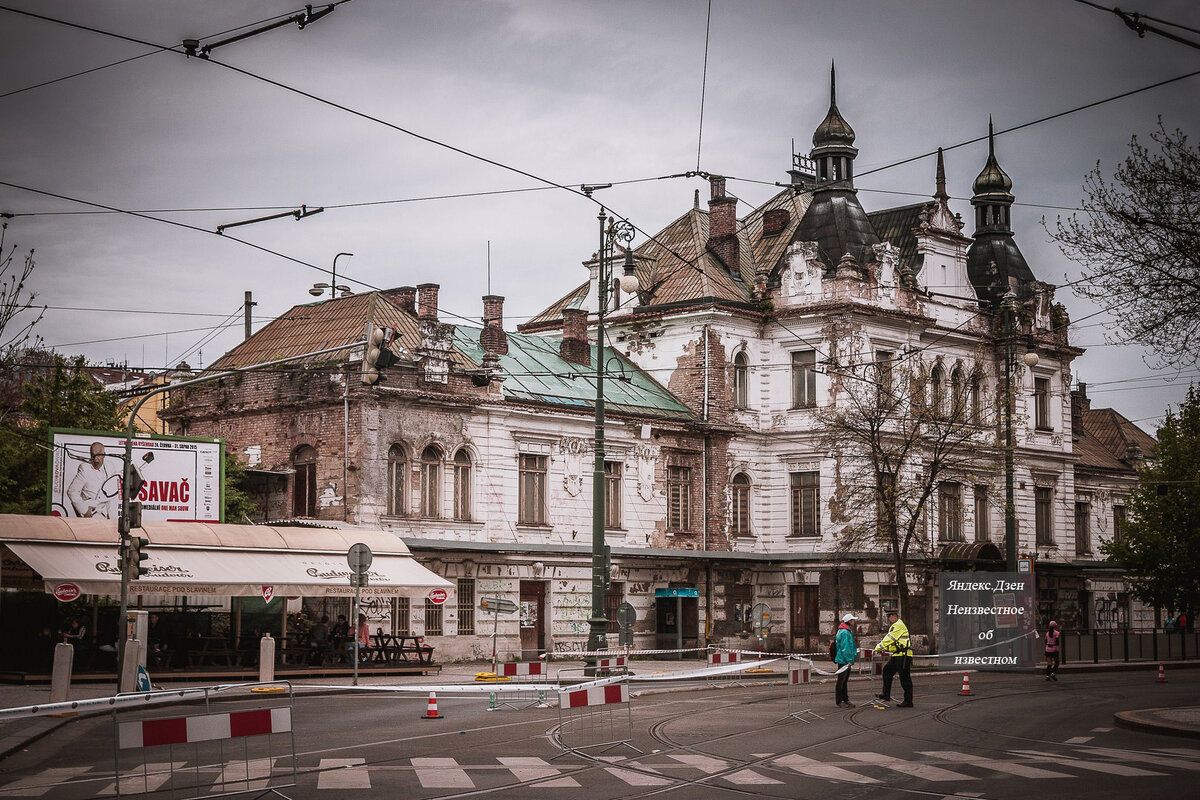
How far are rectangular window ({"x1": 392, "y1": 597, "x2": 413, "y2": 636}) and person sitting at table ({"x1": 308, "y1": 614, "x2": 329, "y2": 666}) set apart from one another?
160 inches

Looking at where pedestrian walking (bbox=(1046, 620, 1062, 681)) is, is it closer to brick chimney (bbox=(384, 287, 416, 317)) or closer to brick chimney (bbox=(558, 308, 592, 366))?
brick chimney (bbox=(558, 308, 592, 366))

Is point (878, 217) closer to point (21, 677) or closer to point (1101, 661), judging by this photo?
point (1101, 661)

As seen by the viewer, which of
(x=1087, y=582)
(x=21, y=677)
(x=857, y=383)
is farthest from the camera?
(x=1087, y=582)

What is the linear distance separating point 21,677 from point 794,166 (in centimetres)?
4117

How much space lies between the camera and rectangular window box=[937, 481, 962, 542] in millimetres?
55562

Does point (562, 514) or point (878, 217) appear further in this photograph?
point (878, 217)

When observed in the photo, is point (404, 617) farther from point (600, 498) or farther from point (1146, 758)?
point (1146, 758)

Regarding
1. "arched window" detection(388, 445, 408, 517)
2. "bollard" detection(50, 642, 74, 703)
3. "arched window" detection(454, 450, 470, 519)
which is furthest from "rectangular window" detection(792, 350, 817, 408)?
"bollard" detection(50, 642, 74, 703)

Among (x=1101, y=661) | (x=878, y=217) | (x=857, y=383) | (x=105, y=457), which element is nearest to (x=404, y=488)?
(x=105, y=457)

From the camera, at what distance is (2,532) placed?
104 ft

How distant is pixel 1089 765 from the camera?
57.1 feet

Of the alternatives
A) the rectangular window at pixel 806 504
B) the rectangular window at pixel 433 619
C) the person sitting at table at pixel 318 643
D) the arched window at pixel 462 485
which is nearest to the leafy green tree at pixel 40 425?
the arched window at pixel 462 485

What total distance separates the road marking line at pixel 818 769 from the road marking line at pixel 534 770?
8.97 feet

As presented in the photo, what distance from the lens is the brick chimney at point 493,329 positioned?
48.6 m
